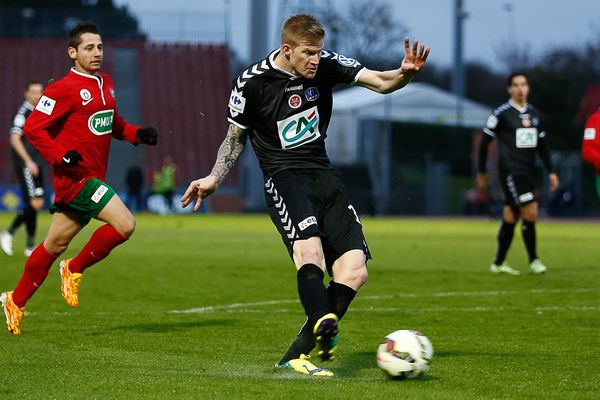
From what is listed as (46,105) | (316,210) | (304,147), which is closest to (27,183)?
(46,105)

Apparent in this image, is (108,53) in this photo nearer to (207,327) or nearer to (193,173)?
(193,173)

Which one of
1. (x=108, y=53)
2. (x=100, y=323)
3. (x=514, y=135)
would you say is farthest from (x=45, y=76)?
(x=100, y=323)

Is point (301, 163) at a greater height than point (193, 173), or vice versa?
point (301, 163)

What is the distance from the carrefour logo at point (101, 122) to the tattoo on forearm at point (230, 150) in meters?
2.11

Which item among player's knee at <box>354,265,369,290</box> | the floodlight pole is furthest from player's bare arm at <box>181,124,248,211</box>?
the floodlight pole

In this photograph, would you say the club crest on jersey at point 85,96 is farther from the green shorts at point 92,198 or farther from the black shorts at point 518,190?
the black shorts at point 518,190

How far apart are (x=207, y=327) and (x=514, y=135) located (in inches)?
276

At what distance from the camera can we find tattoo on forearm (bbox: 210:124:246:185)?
718cm

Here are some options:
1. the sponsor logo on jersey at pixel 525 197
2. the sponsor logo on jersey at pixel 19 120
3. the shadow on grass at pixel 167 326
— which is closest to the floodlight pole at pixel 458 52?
the sponsor logo on jersey at pixel 525 197

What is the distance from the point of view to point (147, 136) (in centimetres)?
923

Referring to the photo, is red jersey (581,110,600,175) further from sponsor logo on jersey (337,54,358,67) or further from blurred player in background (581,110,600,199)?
sponsor logo on jersey (337,54,358,67)

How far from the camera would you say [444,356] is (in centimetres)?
768

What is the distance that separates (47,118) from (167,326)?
1.87 metres

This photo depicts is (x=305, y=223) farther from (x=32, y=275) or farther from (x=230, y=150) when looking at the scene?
(x=32, y=275)
